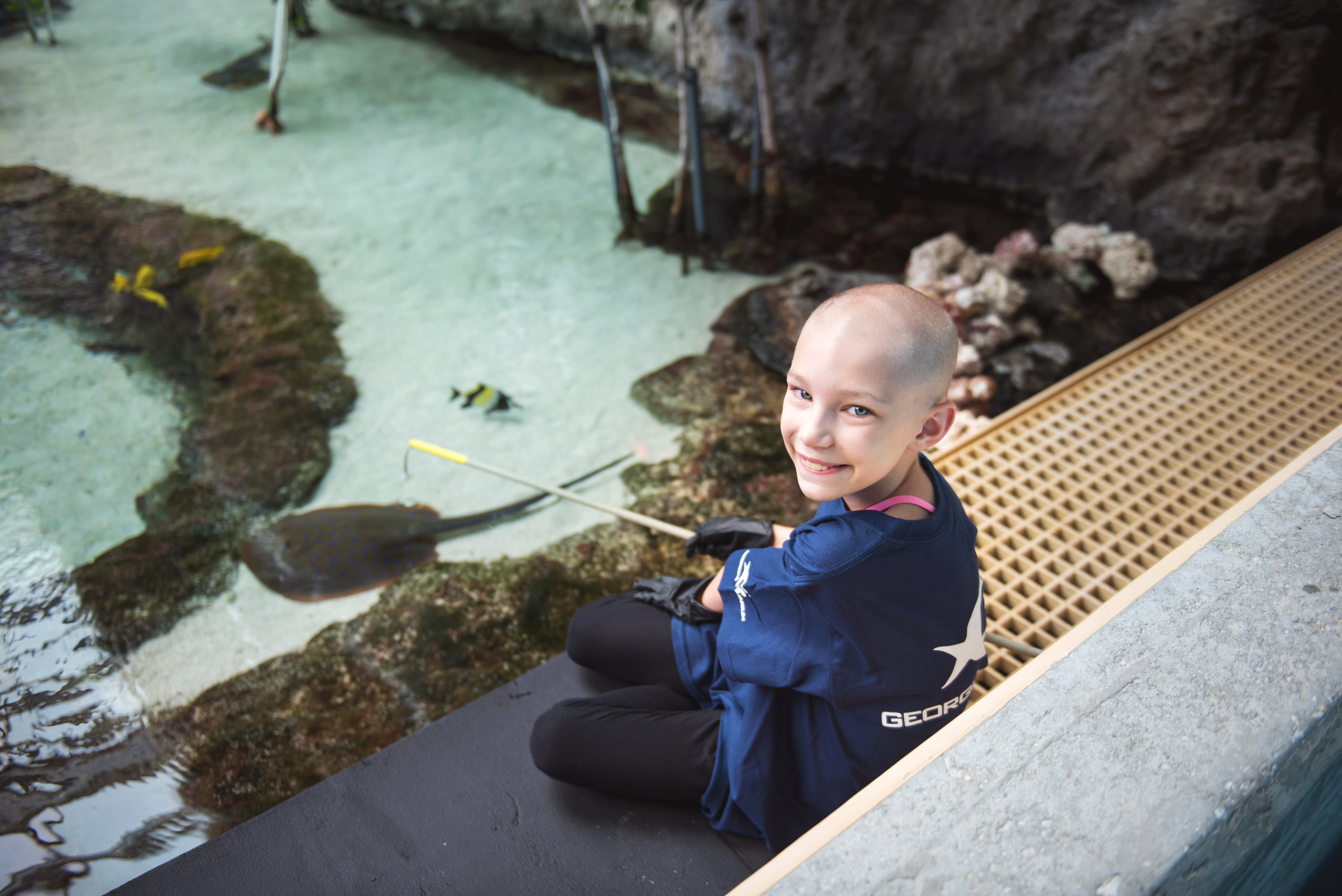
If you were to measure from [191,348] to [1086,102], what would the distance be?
16.6 ft

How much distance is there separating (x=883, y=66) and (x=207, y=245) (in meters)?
4.33

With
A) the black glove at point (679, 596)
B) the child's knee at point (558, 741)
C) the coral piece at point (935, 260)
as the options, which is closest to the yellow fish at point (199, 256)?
the black glove at point (679, 596)

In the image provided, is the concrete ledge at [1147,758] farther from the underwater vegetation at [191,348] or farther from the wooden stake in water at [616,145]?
the wooden stake in water at [616,145]

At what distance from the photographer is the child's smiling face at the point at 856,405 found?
3.47 ft

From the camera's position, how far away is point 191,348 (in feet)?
11.8

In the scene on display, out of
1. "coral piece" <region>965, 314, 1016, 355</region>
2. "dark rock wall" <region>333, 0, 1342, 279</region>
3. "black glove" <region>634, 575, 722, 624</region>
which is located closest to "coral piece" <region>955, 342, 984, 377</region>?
"coral piece" <region>965, 314, 1016, 355</region>

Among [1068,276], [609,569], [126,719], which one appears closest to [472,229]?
Answer: [609,569]

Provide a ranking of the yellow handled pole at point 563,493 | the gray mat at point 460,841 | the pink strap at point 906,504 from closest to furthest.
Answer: the pink strap at point 906,504 → the gray mat at point 460,841 → the yellow handled pole at point 563,493

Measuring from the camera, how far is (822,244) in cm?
435

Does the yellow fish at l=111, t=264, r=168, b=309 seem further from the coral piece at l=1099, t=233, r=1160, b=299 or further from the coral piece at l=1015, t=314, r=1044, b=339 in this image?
the coral piece at l=1099, t=233, r=1160, b=299

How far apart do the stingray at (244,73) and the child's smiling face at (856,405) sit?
640 cm

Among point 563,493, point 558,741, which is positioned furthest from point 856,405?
point 563,493

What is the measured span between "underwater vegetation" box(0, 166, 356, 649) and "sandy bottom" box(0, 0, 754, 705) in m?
0.14

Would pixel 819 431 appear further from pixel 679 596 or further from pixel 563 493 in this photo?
pixel 563 493
